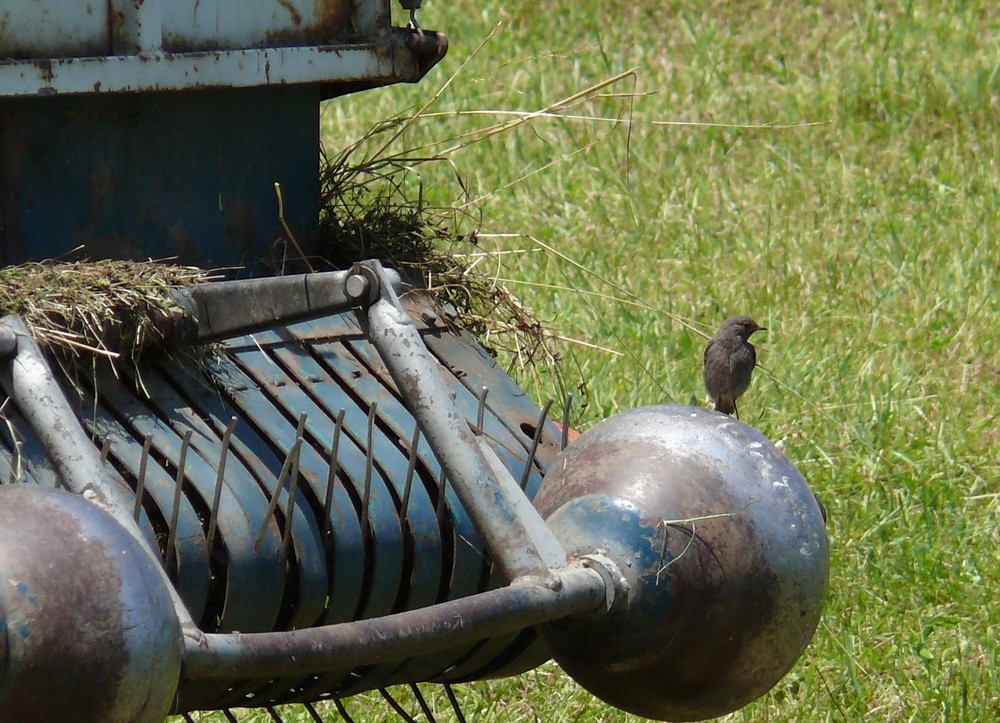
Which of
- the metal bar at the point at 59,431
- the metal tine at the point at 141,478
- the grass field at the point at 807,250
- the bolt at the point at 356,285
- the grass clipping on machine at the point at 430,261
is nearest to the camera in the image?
the metal bar at the point at 59,431

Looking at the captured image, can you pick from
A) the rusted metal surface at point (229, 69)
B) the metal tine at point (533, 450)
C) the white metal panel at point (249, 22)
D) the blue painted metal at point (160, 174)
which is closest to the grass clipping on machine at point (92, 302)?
the blue painted metal at point (160, 174)

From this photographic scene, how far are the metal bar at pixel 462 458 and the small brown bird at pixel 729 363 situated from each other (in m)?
2.59

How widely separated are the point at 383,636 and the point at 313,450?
73cm

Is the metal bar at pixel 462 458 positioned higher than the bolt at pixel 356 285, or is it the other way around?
the bolt at pixel 356 285

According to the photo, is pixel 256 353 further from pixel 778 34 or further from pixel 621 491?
pixel 778 34

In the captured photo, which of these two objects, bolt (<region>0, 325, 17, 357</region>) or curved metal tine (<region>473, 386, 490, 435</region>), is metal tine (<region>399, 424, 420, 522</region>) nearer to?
curved metal tine (<region>473, 386, 490, 435</region>)

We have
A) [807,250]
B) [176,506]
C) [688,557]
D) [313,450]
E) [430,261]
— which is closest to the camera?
Answer: [176,506]

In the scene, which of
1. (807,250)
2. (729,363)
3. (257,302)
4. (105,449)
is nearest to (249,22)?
(257,302)

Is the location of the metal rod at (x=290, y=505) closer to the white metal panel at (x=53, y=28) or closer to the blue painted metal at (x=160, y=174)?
the blue painted metal at (x=160, y=174)

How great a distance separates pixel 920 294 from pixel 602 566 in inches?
179

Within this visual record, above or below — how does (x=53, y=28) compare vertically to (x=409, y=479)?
above

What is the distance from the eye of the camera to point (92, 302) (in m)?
2.63

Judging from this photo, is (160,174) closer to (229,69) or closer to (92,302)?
(229,69)

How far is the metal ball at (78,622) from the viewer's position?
1.83m
